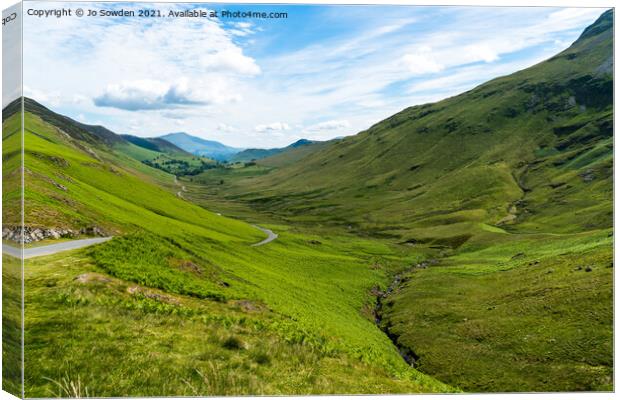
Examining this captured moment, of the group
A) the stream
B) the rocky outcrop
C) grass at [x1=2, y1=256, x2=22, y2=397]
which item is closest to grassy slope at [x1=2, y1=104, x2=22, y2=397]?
grass at [x1=2, y1=256, x2=22, y2=397]

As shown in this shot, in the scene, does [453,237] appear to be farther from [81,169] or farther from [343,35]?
[343,35]

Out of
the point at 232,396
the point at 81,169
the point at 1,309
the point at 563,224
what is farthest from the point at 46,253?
the point at 563,224

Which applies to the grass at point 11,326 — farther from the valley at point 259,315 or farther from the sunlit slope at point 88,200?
the sunlit slope at point 88,200

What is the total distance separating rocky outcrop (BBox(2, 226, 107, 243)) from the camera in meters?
22.8

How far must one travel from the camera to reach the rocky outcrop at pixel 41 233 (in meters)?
22.8

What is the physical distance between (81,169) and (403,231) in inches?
5030

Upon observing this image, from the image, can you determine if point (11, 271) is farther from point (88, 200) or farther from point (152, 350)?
point (88, 200)

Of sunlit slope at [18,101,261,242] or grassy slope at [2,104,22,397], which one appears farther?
sunlit slope at [18,101,261,242]

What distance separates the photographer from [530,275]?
212 ft

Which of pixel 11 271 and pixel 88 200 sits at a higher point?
pixel 88 200

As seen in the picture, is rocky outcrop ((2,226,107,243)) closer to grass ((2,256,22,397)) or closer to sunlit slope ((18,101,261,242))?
sunlit slope ((18,101,261,242))

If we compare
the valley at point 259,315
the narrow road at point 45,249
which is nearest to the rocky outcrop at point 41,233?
the valley at point 259,315

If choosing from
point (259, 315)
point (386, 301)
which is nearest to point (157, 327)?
point (259, 315)

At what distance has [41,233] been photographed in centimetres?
3234
